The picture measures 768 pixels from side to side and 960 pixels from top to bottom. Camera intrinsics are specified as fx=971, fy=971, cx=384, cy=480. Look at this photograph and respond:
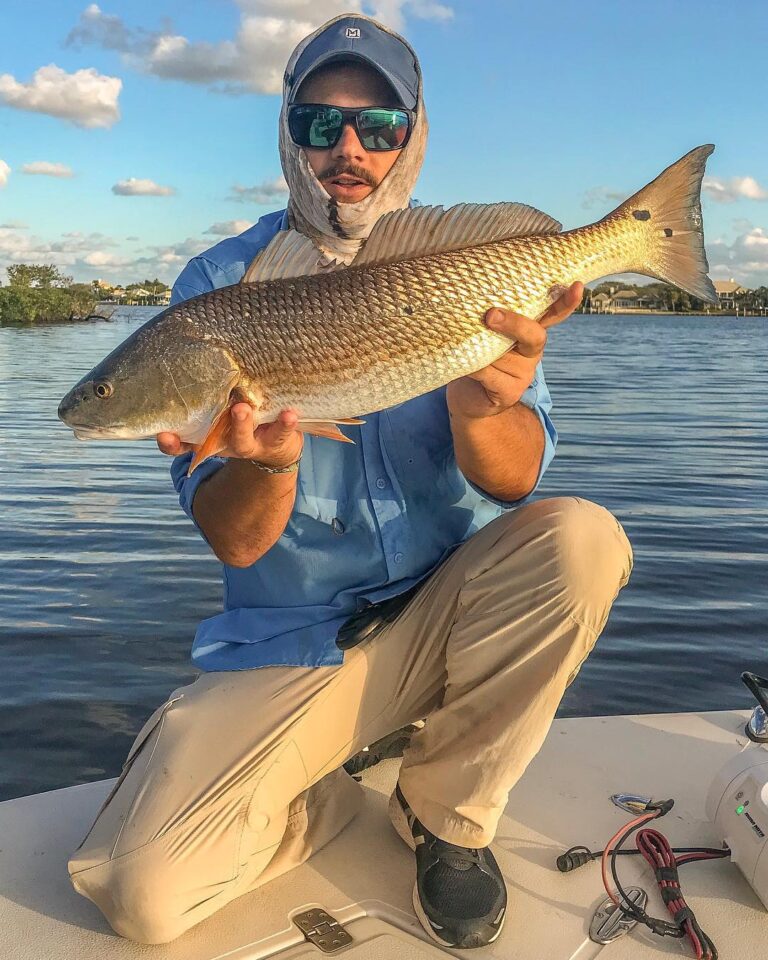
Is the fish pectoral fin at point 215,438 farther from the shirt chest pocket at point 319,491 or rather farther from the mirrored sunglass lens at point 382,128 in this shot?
the mirrored sunglass lens at point 382,128

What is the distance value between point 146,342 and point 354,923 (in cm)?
198

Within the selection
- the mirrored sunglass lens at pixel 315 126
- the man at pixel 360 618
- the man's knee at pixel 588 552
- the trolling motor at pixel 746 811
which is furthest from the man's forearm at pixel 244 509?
the trolling motor at pixel 746 811

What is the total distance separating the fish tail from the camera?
3.28 metres

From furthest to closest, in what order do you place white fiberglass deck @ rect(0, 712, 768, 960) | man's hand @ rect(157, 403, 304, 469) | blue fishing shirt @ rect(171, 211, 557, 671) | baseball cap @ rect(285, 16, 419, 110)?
baseball cap @ rect(285, 16, 419, 110), blue fishing shirt @ rect(171, 211, 557, 671), man's hand @ rect(157, 403, 304, 469), white fiberglass deck @ rect(0, 712, 768, 960)

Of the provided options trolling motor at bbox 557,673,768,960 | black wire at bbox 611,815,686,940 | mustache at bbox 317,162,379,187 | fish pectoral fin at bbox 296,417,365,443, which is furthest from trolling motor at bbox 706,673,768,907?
mustache at bbox 317,162,379,187

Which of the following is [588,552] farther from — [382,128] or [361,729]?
[382,128]

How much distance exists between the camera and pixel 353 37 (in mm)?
3955

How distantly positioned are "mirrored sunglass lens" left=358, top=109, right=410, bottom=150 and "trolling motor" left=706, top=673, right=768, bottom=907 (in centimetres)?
275

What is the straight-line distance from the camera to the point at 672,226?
3301 millimetres

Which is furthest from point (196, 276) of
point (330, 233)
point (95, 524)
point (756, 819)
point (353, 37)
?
point (95, 524)

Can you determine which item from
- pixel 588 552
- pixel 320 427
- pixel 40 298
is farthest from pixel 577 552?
pixel 40 298

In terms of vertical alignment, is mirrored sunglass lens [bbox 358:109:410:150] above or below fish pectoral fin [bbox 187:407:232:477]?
above

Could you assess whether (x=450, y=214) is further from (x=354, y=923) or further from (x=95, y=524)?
(x=95, y=524)

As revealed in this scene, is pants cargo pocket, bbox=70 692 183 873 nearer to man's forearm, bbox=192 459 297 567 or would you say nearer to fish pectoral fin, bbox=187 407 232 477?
man's forearm, bbox=192 459 297 567
